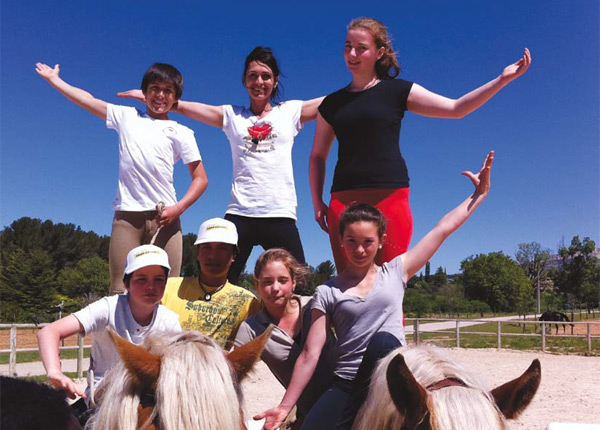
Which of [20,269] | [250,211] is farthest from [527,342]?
[20,269]

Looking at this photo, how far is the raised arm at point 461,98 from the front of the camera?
300 centimetres

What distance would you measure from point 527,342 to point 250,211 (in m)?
27.2

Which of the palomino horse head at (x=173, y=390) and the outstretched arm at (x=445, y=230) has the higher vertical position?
the outstretched arm at (x=445, y=230)

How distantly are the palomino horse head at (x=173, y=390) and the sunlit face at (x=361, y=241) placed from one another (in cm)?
99

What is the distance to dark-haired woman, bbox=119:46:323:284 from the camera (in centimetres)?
379

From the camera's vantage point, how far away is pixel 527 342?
27.1 meters

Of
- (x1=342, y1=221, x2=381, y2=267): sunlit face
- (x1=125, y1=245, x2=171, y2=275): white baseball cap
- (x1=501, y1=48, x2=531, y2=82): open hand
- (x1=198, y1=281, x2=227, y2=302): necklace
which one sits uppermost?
(x1=501, y1=48, x2=531, y2=82): open hand

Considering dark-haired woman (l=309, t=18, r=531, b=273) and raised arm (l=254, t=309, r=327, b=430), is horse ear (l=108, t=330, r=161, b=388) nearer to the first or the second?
raised arm (l=254, t=309, r=327, b=430)

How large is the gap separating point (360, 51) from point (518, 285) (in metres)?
83.9

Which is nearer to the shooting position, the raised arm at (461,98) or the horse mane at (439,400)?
the horse mane at (439,400)

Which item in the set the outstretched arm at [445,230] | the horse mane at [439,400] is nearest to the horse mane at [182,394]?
the horse mane at [439,400]

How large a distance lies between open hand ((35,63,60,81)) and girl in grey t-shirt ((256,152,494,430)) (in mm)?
2801

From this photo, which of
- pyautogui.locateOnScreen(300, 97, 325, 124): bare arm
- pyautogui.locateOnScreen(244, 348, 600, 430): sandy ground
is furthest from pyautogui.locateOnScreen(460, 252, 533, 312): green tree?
pyautogui.locateOnScreen(300, 97, 325, 124): bare arm

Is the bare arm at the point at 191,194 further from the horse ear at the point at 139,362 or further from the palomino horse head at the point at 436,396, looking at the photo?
the palomino horse head at the point at 436,396
